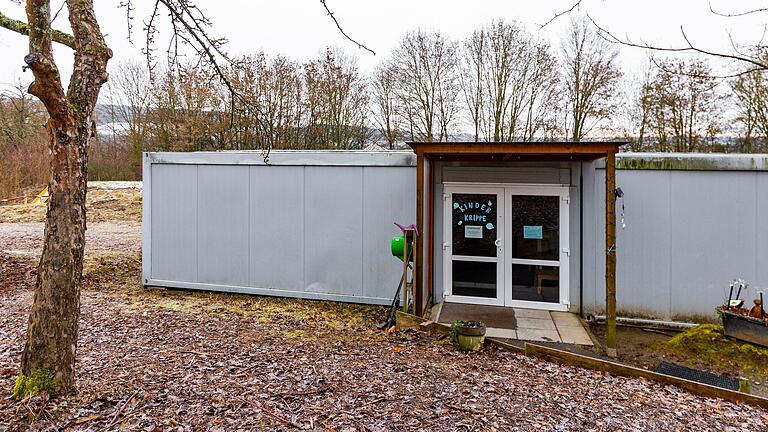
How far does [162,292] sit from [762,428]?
24.6ft

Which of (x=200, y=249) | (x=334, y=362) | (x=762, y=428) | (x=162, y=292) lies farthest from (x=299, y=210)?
(x=762, y=428)

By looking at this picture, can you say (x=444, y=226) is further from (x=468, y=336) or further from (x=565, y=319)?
(x=468, y=336)

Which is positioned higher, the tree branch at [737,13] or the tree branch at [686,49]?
the tree branch at [737,13]

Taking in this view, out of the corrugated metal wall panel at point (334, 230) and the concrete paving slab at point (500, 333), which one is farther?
the corrugated metal wall panel at point (334, 230)

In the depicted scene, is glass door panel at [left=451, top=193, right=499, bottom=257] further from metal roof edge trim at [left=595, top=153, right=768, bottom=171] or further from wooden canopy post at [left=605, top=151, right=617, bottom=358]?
wooden canopy post at [left=605, top=151, right=617, bottom=358]

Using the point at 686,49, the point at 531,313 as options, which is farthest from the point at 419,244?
the point at 686,49

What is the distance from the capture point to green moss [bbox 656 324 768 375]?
4871 millimetres

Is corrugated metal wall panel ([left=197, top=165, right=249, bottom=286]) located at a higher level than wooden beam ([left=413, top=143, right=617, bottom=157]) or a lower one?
lower

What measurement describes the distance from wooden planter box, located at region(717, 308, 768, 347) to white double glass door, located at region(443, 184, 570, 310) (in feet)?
5.81

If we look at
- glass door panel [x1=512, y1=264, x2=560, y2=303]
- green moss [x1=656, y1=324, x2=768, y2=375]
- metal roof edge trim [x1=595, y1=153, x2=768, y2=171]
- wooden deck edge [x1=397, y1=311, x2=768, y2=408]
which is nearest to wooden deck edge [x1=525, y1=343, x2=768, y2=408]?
wooden deck edge [x1=397, y1=311, x2=768, y2=408]

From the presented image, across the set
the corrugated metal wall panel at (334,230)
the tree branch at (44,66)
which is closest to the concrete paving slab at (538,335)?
the corrugated metal wall panel at (334,230)

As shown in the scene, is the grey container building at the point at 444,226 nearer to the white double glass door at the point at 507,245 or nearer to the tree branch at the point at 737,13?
the white double glass door at the point at 507,245

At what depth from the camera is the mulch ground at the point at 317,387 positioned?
10.5 feet

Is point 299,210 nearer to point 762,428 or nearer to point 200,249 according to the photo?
point 200,249
